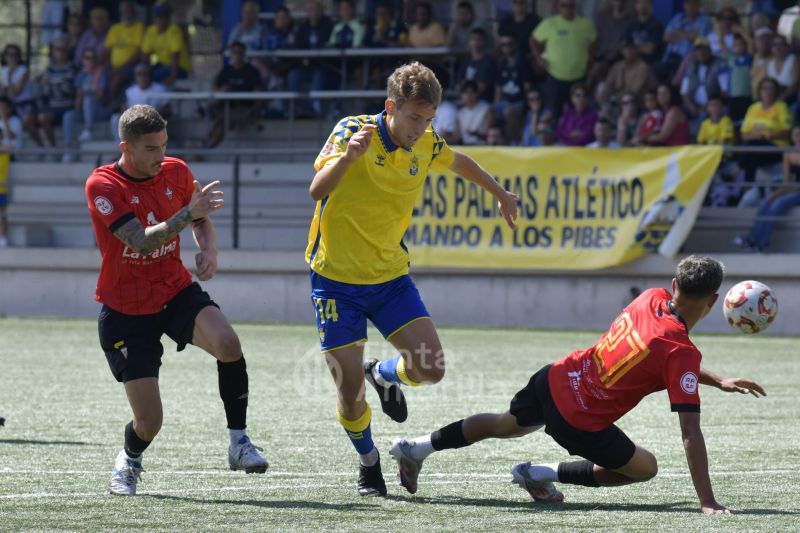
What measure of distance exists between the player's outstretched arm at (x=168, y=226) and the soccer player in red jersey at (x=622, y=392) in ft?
4.66

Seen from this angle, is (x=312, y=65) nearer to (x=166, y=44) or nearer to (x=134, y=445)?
(x=166, y=44)

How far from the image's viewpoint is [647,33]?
16938 millimetres

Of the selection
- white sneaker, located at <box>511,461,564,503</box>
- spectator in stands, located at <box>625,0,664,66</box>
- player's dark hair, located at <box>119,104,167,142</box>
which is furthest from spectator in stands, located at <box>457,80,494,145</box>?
white sneaker, located at <box>511,461,564,503</box>

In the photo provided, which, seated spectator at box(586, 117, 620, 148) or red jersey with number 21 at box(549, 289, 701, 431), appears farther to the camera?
seated spectator at box(586, 117, 620, 148)

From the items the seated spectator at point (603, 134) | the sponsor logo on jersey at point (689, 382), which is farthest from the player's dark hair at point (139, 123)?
the seated spectator at point (603, 134)

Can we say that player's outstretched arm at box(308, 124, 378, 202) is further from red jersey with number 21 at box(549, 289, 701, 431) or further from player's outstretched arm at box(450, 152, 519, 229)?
red jersey with number 21 at box(549, 289, 701, 431)

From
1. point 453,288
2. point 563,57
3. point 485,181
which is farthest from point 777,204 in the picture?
point 485,181

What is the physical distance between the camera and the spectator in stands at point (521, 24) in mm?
17688

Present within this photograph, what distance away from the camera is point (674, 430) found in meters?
8.38

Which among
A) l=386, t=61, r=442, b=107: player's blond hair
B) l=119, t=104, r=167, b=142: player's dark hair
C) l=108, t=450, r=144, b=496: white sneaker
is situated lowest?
l=108, t=450, r=144, b=496: white sneaker

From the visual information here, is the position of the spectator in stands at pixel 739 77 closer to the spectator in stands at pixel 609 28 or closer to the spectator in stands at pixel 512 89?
the spectator in stands at pixel 609 28

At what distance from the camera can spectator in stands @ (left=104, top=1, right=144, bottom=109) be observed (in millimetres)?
20266

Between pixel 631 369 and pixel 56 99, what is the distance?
1650cm

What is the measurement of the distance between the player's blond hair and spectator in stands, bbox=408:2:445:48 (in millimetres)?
12628
